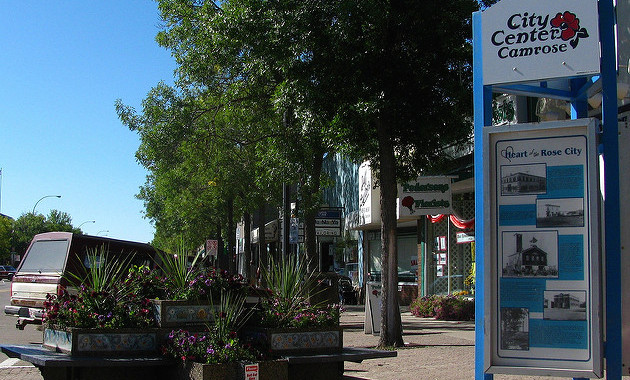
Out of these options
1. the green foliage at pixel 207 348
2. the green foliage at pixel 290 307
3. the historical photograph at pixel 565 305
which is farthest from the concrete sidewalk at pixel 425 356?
the historical photograph at pixel 565 305

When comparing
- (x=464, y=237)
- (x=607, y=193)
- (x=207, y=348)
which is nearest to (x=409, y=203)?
(x=464, y=237)

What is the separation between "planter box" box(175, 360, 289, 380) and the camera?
22.8 feet

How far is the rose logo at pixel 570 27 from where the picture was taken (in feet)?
18.2

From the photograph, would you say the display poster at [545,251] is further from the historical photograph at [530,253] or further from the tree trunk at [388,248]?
the tree trunk at [388,248]

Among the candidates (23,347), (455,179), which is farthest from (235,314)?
(455,179)

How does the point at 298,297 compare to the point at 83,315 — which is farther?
the point at 298,297

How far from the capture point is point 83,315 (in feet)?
24.1

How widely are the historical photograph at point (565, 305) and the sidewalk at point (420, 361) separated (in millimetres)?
4552

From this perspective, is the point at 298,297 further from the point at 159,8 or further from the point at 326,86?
the point at 159,8

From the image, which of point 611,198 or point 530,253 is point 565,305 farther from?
point 611,198

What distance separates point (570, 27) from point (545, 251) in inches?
69.2

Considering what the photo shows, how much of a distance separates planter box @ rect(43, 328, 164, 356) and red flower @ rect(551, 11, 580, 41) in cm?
492

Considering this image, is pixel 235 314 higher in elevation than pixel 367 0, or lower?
lower

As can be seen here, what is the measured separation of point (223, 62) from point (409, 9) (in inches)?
251
